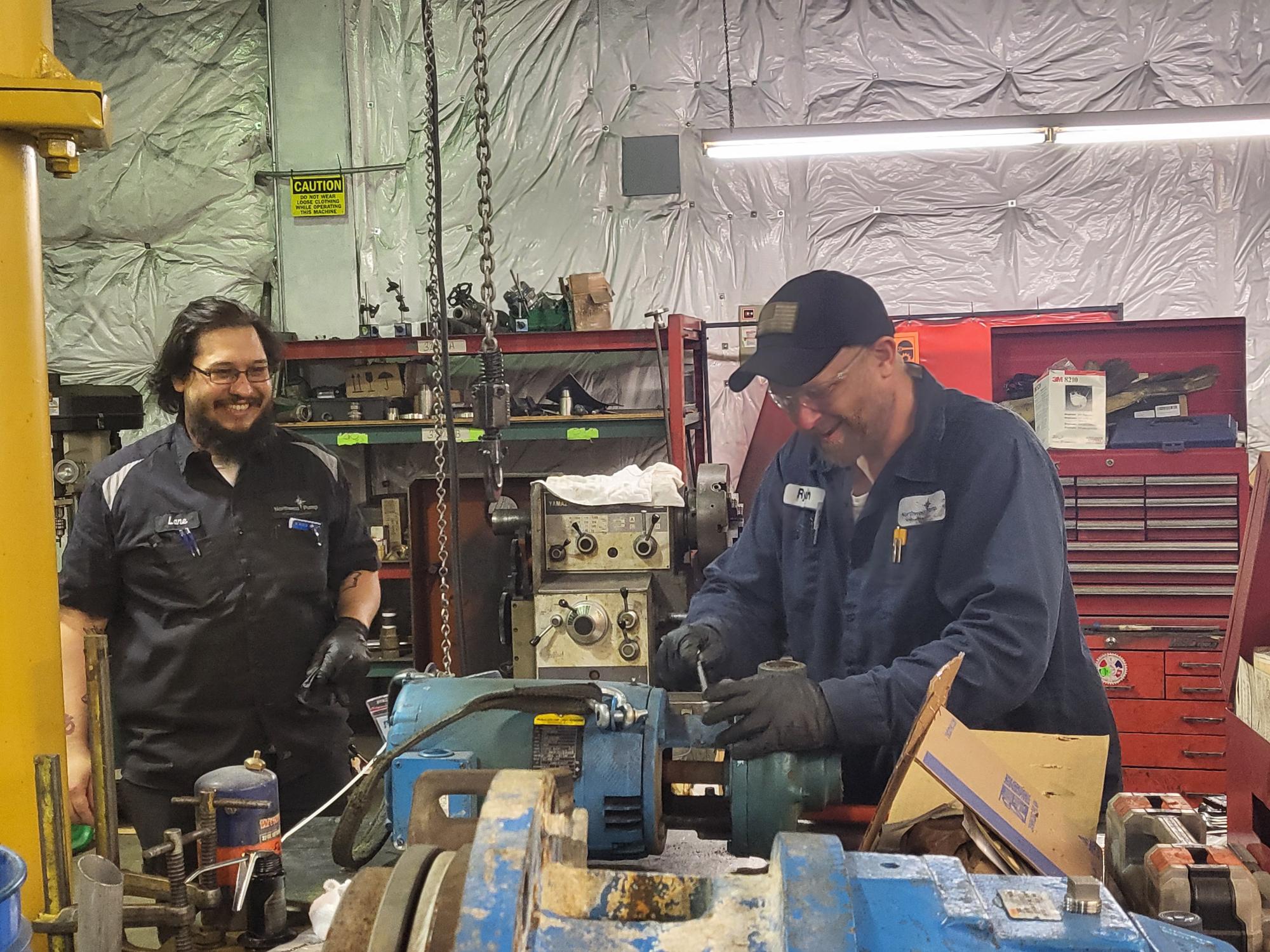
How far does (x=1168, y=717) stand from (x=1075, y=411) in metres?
1.09

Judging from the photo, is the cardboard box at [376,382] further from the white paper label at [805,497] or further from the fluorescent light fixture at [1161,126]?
the fluorescent light fixture at [1161,126]

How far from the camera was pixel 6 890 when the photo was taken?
746mm

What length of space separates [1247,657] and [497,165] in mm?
3888

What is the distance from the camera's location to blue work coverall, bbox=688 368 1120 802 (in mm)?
1456

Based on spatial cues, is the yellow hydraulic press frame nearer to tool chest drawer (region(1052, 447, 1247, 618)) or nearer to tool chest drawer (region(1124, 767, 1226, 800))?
tool chest drawer (region(1052, 447, 1247, 618))

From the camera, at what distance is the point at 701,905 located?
2.26 feet

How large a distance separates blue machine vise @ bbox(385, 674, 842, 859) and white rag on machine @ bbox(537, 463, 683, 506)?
1603mm

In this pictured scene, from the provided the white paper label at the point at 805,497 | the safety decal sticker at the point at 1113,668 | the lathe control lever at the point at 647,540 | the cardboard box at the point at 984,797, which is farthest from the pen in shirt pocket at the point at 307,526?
the safety decal sticker at the point at 1113,668

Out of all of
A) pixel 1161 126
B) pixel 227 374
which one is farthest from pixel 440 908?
pixel 1161 126

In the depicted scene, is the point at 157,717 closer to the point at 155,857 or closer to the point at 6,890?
the point at 155,857

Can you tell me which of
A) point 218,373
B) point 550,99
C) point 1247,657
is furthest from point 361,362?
point 1247,657

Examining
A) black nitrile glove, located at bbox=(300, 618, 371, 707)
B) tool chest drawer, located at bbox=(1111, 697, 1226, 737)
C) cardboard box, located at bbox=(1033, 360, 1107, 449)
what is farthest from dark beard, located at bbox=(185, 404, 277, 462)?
tool chest drawer, located at bbox=(1111, 697, 1226, 737)

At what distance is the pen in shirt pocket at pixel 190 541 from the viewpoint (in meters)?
1.85

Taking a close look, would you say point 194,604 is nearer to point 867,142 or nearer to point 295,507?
point 295,507
